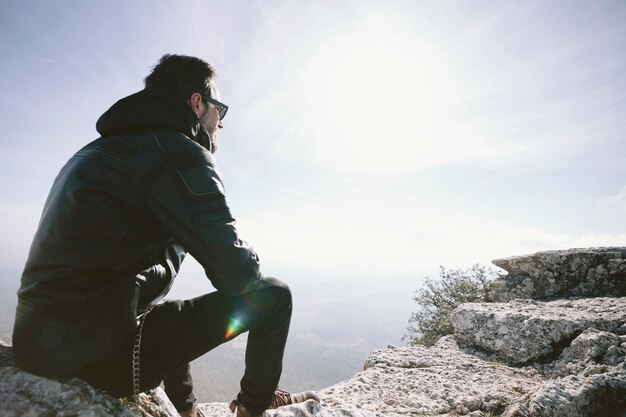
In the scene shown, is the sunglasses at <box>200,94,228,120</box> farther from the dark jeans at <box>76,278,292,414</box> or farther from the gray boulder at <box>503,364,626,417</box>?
the gray boulder at <box>503,364,626,417</box>

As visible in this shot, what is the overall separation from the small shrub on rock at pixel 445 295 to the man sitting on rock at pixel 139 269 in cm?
1686

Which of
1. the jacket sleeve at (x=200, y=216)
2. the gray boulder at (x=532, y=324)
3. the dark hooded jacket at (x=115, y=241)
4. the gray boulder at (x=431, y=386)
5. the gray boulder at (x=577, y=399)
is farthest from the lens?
the gray boulder at (x=532, y=324)

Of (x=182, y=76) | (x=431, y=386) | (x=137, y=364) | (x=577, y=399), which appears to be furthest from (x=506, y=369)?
(x=182, y=76)

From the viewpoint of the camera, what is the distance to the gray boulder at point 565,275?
7.23m

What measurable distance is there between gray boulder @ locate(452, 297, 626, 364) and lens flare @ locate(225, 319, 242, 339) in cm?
562

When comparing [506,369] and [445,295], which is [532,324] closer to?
[506,369]

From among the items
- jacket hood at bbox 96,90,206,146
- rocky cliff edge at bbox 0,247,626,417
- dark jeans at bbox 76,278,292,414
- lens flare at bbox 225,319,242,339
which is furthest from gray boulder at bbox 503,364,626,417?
jacket hood at bbox 96,90,206,146

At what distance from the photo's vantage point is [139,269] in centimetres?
229

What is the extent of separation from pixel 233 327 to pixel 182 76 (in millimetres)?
2678

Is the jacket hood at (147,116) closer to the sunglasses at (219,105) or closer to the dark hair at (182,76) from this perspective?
the dark hair at (182,76)

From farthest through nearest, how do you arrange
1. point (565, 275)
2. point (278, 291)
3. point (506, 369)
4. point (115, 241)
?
point (565, 275)
point (506, 369)
point (278, 291)
point (115, 241)

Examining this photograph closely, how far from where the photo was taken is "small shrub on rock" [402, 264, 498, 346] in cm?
1744

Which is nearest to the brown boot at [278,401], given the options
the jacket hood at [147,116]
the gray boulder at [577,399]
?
the gray boulder at [577,399]

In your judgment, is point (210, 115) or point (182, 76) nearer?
point (182, 76)
